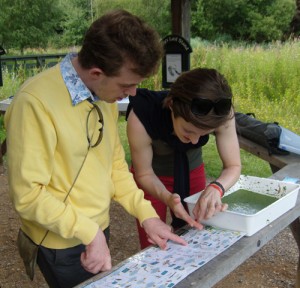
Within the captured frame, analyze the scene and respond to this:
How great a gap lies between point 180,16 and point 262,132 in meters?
1.99

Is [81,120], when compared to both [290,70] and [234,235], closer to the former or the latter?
[234,235]

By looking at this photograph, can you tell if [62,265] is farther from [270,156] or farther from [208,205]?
[270,156]

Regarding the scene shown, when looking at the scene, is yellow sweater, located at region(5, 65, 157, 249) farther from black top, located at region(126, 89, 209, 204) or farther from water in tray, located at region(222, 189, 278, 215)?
water in tray, located at region(222, 189, 278, 215)

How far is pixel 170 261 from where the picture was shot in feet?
4.05

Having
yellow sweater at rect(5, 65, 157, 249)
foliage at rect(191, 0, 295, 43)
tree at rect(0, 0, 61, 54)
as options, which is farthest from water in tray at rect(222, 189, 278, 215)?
foliage at rect(191, 0, 295, 43)

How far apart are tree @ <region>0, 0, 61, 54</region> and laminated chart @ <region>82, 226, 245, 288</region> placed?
1744cm

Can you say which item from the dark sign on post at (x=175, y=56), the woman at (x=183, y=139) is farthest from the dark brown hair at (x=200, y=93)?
the dark sign on post at (x=175, y=56)

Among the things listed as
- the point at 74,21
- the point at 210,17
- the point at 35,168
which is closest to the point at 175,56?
the point at 35,168

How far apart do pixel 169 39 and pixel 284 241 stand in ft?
6.03

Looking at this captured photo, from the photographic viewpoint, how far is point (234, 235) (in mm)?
1373

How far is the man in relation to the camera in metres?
1.08

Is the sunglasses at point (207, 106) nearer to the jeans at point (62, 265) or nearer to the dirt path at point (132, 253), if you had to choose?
the jeans at point (62, 265)

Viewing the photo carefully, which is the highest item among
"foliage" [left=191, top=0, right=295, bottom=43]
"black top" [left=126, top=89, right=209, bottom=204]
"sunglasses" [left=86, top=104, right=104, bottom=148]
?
"sunglasses" [left=86, top=104, right=104, bottom=148]

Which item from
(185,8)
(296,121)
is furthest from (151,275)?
(296,121)
